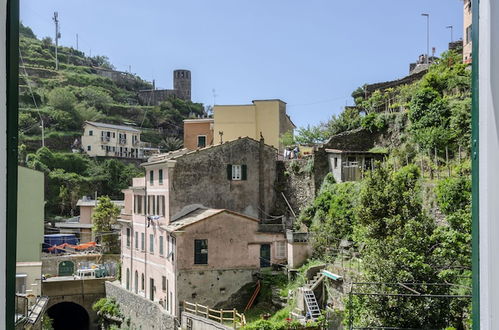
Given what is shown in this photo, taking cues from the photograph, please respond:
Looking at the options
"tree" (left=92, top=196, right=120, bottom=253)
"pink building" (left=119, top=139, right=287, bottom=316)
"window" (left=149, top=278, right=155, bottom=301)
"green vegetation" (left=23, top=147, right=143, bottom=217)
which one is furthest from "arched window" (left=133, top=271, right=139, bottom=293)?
"green vegetation" (left=23, top=147, right=143, bottom=217)

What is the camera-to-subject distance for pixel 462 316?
18.7ft

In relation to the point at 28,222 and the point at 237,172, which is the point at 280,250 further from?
the point at 28,222

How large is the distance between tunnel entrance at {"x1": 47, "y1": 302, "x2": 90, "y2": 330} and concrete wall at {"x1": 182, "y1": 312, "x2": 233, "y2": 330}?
251 inches

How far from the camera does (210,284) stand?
12195 millimetres

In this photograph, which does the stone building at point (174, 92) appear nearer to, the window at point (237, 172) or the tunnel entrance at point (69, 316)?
the tunnel entrance at point (69, 316)

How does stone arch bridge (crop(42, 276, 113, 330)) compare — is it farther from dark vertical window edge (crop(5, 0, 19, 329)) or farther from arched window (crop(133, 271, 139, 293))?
dark vertical window edge (crop(5, 0, 19, 329))

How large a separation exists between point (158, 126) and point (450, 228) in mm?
35715

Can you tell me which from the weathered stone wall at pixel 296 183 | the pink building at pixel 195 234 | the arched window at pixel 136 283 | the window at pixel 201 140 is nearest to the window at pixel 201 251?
the pink building at pixel 195 234

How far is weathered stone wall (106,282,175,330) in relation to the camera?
1225 cm

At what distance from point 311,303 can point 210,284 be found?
300 centimetres

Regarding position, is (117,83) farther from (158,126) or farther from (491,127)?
(491,127)

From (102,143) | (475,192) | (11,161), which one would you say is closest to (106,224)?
(102,143)

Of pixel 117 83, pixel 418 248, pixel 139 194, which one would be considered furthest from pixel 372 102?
pixel 117 83

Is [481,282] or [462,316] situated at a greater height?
[481,282]
